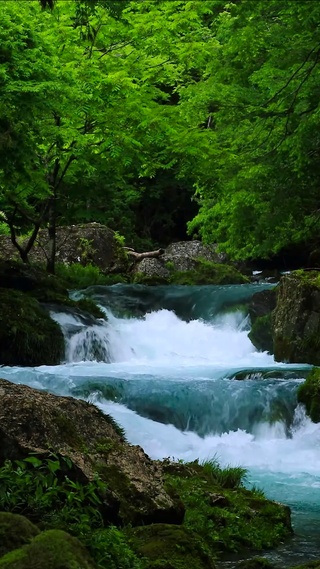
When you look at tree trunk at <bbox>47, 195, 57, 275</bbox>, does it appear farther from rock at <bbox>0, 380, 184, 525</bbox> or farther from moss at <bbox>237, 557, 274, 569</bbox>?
moss at <bbox>237, 557, 274, 569</bbox>

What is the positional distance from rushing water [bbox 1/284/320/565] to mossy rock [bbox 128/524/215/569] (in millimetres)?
888

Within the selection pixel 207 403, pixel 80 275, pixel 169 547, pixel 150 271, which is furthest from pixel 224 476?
pixel 150 271

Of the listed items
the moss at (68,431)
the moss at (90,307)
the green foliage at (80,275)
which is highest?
the green foliage at (80,275)

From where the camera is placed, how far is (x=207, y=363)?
17094 mm

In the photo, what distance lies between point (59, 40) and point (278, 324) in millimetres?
7938

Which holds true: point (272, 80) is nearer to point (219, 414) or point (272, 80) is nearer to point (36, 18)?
point (219, 414)

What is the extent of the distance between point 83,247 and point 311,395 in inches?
566

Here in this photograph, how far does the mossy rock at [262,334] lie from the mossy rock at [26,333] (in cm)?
508

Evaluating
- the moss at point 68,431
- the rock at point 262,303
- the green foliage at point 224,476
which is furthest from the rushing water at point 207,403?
the moss at point 68,431

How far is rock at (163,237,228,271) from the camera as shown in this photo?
25.8 meters

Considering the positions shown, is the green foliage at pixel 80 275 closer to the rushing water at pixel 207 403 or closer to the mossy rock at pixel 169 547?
the rushing water at pixel 207 403

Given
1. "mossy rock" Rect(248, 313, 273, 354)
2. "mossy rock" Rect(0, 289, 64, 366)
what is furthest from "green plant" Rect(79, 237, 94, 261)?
"mossy rock" Rect(0, 289, 64, 366)

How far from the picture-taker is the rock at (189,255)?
84.7 feet

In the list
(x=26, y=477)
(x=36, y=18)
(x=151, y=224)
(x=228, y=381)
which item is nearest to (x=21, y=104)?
(x=36, y=18)
